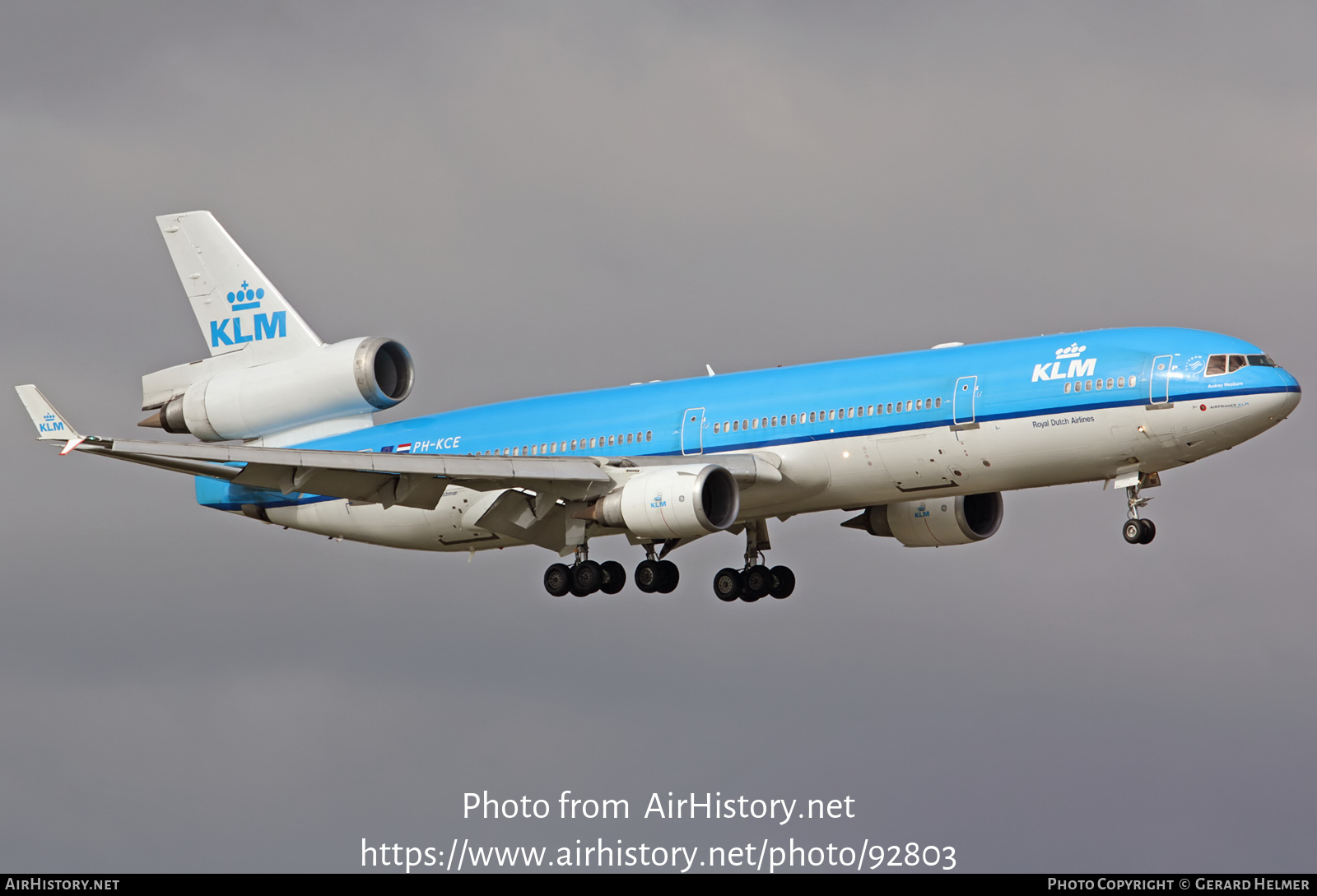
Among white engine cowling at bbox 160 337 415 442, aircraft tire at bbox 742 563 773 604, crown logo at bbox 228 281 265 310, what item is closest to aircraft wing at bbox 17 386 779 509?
white engine cowling at bbox 160 337 415 442

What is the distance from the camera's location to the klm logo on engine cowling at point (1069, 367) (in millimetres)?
47250

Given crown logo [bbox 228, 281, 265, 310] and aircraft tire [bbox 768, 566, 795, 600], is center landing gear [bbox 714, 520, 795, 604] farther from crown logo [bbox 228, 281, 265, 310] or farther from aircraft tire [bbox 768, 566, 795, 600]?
crown logo [bbox 228, 281, 265, 310]

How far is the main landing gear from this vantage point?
1889 inches

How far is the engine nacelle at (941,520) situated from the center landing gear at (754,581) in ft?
10.1

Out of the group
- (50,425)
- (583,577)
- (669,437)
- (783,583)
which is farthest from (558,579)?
(50,425)

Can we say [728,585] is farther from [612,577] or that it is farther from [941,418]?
[941,418]

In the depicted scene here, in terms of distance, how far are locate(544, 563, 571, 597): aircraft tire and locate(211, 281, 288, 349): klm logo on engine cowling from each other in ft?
40.0

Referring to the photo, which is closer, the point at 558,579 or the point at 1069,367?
the point at 1069,367

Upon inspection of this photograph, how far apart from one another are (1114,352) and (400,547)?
880 inches

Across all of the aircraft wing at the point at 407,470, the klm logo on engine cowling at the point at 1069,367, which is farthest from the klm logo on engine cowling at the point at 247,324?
the klm logo on engine cowling at the point at 1069,367

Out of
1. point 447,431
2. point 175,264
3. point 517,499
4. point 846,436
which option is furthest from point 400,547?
point 846,436

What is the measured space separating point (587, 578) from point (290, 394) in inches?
442

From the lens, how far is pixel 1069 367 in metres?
47.5

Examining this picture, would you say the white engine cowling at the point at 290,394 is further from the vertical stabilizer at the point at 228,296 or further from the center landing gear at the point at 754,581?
the center landing gear at the point at 754,581
